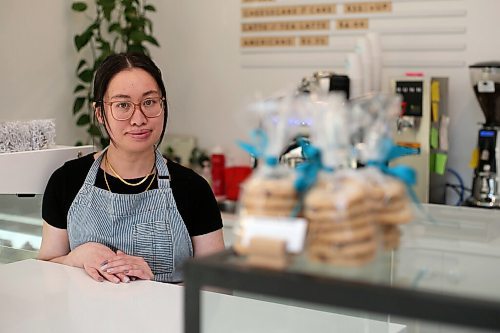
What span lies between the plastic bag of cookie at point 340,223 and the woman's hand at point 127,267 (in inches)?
47.8

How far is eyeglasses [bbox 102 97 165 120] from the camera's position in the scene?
234cm

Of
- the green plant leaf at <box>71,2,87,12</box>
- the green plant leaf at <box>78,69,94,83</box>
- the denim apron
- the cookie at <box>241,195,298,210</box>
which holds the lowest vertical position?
the denim apron

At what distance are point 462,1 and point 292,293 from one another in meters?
3.03

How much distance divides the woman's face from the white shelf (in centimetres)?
29

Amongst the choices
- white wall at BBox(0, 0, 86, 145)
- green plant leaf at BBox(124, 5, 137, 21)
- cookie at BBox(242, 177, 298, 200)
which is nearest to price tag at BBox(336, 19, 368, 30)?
green plant leaf at BBox(124, 5, 137, 21)

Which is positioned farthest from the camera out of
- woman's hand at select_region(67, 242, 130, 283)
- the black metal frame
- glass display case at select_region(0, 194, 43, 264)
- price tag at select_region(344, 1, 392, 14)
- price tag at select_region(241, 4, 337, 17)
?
price tag at select_region(241, 4, 337, 17)

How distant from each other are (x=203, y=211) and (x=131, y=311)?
0.68 metres

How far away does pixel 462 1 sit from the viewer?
3.65m

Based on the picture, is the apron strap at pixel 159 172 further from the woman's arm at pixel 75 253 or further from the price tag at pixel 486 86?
the price tag at pixel 486 86

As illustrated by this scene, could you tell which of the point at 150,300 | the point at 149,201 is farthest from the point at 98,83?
the point at 150,300

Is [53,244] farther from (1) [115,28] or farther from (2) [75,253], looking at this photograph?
(1) [115,28]

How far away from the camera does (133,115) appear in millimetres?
2332

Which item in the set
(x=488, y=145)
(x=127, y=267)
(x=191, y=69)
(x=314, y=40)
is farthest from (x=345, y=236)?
(x=191, y=69)

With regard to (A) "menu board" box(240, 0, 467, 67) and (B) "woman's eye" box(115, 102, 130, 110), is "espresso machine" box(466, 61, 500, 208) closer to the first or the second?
(A) "menu board" box(240, 0, 467, 67)
